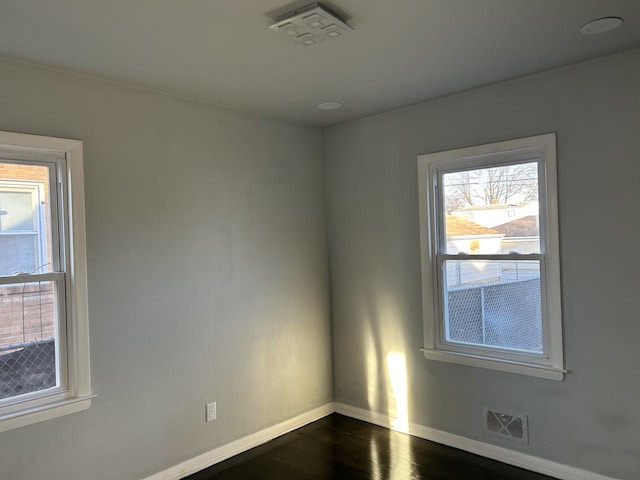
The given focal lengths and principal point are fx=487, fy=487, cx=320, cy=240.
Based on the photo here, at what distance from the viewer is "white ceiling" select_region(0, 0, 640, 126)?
2.07m

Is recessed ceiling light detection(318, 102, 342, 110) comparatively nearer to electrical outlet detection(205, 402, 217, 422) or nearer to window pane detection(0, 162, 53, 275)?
window pane detection(0, 162, 53, 275)

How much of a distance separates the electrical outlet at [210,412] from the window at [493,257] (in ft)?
5.15

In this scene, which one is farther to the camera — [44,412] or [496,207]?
Answer: [496,207]

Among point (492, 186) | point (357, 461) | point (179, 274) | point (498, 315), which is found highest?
point (492, 186)

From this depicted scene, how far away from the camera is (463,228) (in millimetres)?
3459

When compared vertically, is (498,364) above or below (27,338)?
below

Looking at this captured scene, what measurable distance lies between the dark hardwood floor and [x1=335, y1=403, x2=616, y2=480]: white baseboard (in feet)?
0.16

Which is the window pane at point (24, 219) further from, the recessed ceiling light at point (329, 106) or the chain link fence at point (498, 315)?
the chain link fence at point (498, 315)

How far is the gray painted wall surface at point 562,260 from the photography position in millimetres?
2746

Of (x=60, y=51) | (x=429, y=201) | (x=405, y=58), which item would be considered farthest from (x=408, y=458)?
(x=60, y=51)

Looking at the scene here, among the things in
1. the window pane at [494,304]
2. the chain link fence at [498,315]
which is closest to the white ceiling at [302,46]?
the window pane at [494,304]

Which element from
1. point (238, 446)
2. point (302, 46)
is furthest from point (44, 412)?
point (302, 46)

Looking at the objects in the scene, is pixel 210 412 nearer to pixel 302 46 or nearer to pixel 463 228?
pixel 463 228

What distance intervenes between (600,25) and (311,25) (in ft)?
4.54
